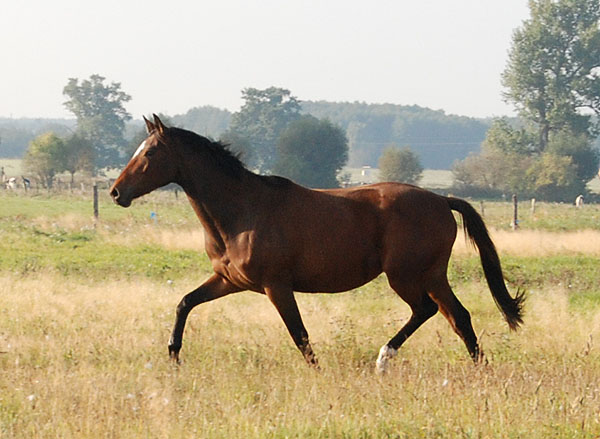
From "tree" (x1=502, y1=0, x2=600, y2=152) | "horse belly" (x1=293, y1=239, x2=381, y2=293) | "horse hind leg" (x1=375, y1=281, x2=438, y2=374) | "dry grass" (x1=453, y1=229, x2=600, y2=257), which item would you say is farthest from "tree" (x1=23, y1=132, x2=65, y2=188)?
"horse hind leg" (x1=375, y1=281, x2=438, y2=374)

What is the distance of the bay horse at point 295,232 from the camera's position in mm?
7258

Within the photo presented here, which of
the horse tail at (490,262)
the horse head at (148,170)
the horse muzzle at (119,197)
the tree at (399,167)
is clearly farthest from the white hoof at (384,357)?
the tree at (399,167)

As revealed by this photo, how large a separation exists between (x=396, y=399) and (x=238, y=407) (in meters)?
1.02

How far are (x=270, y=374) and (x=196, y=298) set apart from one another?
3.69 feet

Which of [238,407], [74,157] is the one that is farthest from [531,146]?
[238,407]

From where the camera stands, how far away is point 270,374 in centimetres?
690

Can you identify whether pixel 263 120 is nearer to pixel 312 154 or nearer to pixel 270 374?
pixel 312 154

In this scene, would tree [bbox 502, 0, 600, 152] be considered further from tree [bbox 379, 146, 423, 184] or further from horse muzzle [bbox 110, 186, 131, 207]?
horse muzzle [bbox 110, 186, 131, 207]

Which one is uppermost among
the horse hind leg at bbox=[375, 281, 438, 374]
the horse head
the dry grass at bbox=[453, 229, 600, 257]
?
the horse head

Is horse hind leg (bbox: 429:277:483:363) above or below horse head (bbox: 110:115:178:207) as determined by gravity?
below

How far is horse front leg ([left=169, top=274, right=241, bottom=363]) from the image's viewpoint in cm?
760

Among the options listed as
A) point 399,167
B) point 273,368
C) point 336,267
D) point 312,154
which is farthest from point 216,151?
point 399,167

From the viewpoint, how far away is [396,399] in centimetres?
584

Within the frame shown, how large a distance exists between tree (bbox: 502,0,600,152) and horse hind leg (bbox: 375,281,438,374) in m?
72.8
